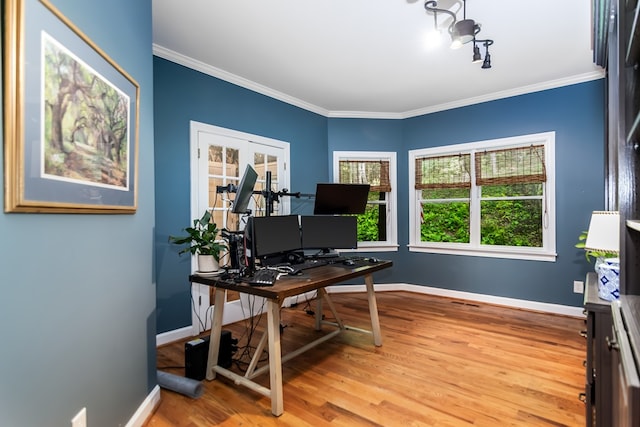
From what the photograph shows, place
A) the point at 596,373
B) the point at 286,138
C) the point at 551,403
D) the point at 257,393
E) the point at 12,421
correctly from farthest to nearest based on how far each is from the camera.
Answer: the point at 286,138 < the point at 257,393 < the point at 551,403 < the point at 596,373 < the point at 12,421

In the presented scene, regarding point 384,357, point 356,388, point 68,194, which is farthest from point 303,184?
point 68,194

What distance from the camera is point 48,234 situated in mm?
1162

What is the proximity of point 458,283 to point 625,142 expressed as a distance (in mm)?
3502

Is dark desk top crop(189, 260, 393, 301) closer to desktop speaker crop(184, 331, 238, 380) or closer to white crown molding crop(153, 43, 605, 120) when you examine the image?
desktop speaker crop(184, 331, 238, 380)

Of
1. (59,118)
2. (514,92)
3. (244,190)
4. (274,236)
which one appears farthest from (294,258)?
(514,92)

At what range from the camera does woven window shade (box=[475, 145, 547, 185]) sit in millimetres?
3859

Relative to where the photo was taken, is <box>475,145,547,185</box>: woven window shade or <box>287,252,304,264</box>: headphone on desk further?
<box>475,145,547,185</box>: woven window shade

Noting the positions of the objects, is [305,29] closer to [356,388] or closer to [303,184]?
[303,184]

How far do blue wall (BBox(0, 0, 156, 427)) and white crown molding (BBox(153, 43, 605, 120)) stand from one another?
1.17 m

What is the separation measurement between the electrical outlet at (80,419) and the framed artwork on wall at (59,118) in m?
0.81

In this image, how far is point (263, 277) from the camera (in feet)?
7.16

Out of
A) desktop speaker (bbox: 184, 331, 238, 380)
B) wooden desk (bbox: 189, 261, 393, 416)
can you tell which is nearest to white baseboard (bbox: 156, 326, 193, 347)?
desktop speaker (bbox: 184, 331, 238, 380)

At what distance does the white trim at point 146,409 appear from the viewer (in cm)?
174

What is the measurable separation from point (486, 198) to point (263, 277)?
130 inches
